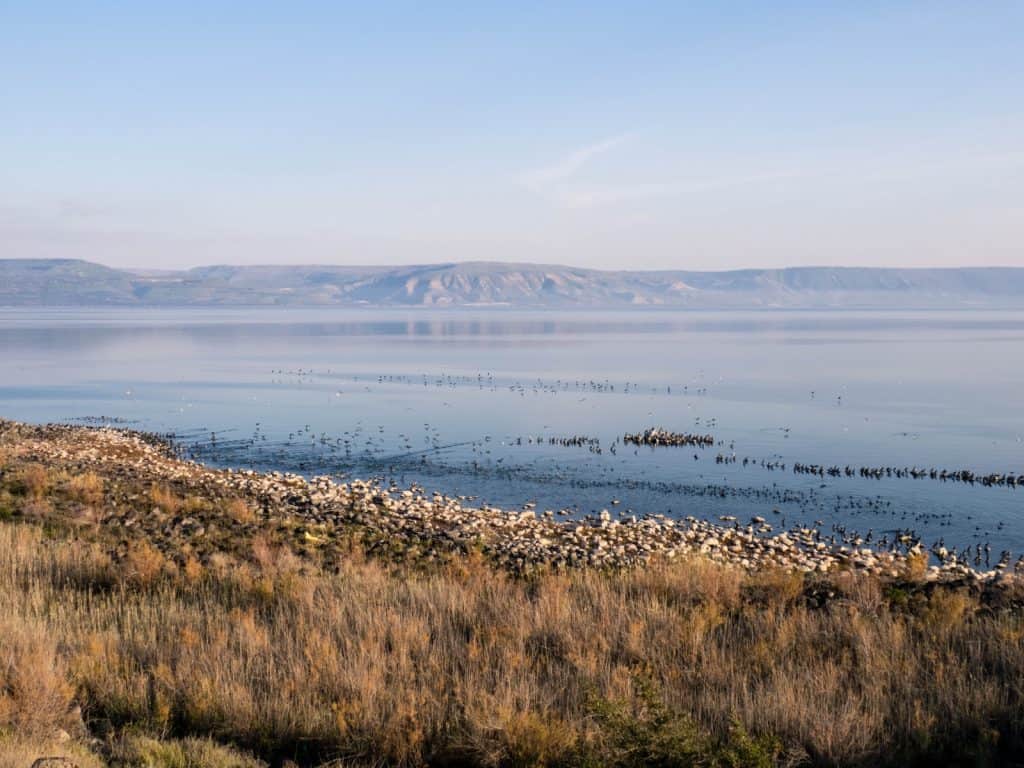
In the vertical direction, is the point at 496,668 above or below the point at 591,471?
above

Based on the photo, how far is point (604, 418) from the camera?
40969 millimetres

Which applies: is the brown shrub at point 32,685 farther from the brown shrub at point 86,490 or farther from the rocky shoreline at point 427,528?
the brown shrub at point 86,490

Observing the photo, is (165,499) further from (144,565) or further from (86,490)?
(144,565)

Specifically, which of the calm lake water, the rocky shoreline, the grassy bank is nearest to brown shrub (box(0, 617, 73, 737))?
the grassy bank

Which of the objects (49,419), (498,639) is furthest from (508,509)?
(49,419)

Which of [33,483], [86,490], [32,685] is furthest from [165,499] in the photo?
Result: [32,685]

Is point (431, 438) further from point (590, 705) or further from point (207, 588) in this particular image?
point (590, 705)

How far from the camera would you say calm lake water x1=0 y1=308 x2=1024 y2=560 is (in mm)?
25719

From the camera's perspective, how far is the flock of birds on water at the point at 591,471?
22875 mm

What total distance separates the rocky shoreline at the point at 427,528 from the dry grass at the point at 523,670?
4006 mm

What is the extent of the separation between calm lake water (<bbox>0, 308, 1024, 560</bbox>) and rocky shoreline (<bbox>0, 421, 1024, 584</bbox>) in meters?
2.48

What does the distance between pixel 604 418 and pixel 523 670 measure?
111 feet

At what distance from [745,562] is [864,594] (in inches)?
233

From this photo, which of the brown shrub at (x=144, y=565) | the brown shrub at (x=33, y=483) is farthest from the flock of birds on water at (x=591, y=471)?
the brown shrub at (x=144, y=565)
